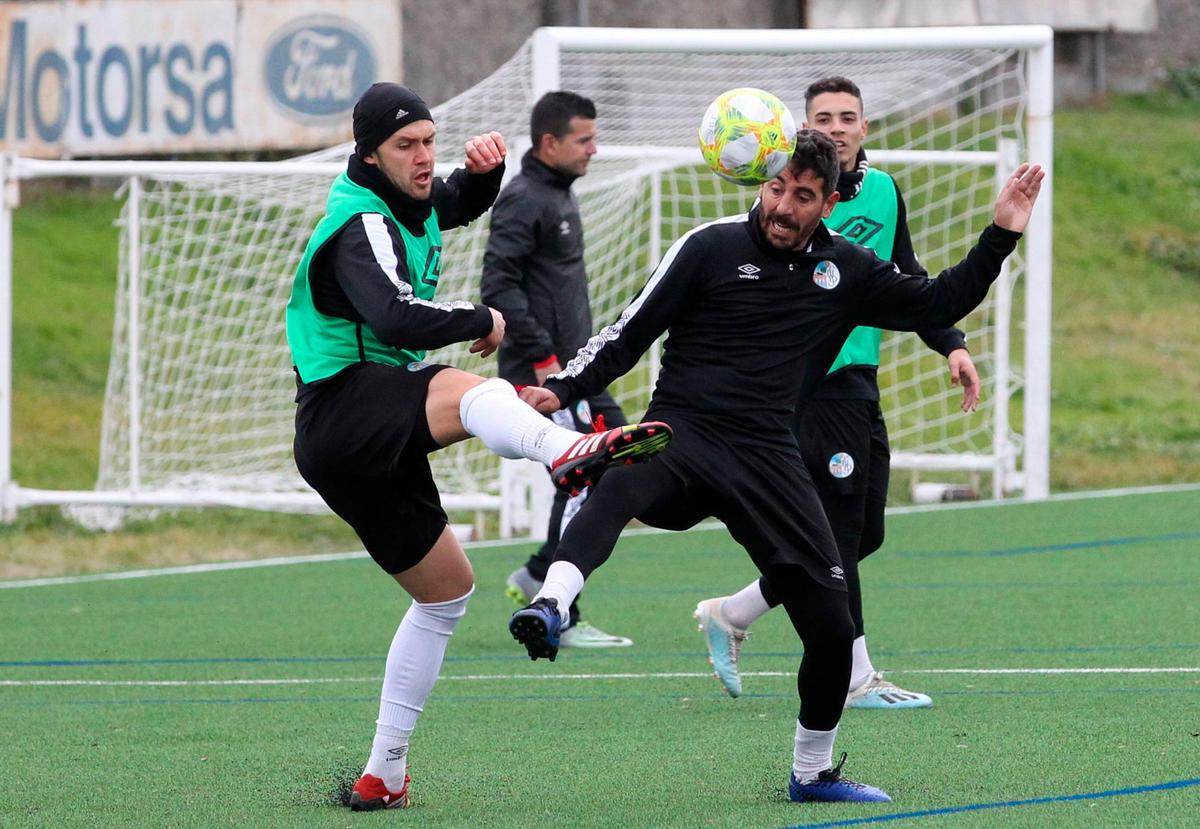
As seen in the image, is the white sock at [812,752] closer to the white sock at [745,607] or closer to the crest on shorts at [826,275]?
the crest on shorts at [826,275]

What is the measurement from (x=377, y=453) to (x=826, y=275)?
51.4 inches

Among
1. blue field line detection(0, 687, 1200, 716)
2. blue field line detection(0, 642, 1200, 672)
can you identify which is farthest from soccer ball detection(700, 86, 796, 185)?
blue field line detection(0, 642, 1200, 672)

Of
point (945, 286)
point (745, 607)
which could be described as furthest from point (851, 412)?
point (945, 286)

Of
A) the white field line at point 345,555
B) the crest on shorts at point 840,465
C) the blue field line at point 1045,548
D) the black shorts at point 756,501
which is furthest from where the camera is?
the white field line at point 345,555

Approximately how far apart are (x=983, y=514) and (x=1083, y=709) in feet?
21.2

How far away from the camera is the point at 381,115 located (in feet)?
16.8

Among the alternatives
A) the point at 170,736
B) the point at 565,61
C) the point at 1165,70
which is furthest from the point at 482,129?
the point at 1165,70

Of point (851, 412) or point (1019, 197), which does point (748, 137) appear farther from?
point (851, 412)

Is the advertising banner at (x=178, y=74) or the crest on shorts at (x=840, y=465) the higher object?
the advertising banner at (x=178, y=74)

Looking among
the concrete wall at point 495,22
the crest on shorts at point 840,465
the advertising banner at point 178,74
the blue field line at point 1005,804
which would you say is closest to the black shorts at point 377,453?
the blue field line at point 1005,804

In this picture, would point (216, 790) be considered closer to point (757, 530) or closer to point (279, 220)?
point (757, 530)

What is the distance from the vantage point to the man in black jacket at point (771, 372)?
500cm

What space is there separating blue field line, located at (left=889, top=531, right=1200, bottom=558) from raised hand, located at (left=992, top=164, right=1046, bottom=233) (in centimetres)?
621

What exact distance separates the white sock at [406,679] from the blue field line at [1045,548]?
244 inches
